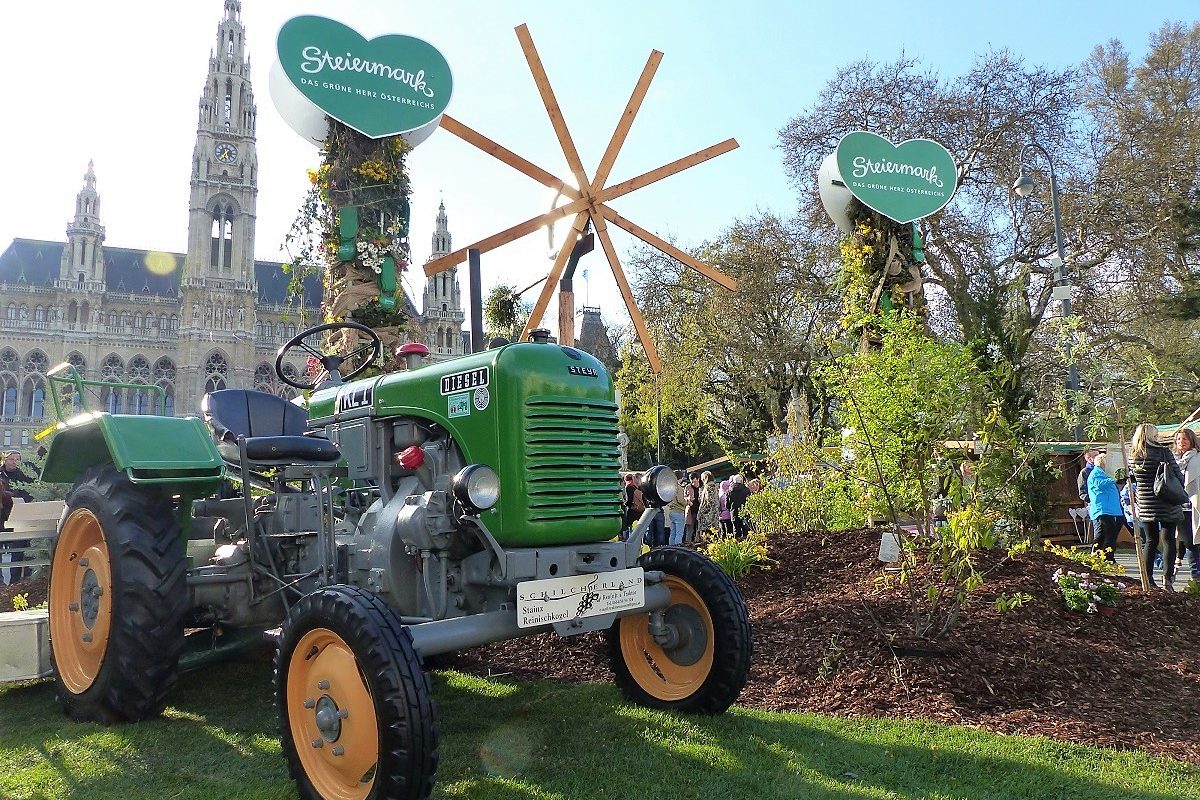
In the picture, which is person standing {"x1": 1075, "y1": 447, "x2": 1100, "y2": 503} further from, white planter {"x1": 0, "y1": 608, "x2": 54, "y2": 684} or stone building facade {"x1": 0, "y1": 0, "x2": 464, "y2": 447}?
stone building facade {"x1": 0, "y1": 0, "x2": 464, "y2": 447}

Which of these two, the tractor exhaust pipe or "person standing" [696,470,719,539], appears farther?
"person standing" [696,470,719,539]

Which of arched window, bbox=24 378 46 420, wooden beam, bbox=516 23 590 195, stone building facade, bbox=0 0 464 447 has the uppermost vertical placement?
stone building facade, bbox=0 0 464 447

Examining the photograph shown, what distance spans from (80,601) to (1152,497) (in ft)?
27.6

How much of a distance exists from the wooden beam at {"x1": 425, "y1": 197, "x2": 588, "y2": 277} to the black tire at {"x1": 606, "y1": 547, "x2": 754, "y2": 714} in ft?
16.3

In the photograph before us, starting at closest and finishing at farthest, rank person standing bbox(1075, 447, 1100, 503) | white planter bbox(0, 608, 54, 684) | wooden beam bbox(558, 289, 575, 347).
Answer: white planter bbox(0, 608, 54, 684)
wooden beam bbox(558, 289, 575, 347)
person standing bbox(1075, 447, 1100, 503)

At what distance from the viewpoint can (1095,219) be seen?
64.9 feet

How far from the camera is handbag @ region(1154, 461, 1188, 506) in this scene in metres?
7.59

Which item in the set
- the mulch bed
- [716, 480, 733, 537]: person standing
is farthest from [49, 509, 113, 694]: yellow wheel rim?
[716, 480, 733, 537]: person standing

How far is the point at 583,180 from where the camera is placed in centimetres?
1004

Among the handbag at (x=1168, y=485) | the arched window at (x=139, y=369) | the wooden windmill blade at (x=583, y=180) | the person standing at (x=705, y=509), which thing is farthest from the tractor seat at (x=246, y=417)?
the arched window at (x=139, y=369)

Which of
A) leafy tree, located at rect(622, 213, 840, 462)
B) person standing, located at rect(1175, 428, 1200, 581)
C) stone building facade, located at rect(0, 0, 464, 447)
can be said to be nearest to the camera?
person standing, located at rect(1175, 428, 1200, 581)

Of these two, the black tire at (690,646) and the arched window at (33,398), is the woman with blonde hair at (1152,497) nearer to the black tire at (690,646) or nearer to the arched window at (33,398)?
the black tire at (690,646)

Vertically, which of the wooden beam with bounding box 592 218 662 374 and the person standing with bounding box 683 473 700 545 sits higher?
the wooden beam with bounding box 592 218 662 374

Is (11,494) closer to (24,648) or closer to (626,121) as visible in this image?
(24,648)
